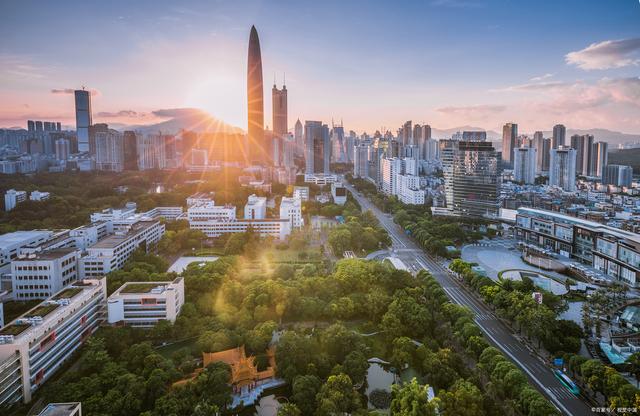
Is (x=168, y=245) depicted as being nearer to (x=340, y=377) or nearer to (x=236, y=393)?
(x=236, y=393)

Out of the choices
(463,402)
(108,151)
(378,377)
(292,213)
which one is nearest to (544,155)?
(292,213)

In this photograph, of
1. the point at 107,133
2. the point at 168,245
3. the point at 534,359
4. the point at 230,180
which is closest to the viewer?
the point at 534,359

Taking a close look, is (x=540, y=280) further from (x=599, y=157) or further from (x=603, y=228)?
(x=599, y=157)

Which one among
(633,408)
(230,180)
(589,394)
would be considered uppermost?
(230,180)

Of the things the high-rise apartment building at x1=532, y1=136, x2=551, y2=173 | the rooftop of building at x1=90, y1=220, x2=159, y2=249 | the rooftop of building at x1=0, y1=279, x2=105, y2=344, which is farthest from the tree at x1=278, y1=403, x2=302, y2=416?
the high-rise apartment building at x1=532, y1=136, x2=551, y2=173

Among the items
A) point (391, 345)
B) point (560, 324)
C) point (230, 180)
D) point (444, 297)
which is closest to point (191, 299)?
point (391, 345)

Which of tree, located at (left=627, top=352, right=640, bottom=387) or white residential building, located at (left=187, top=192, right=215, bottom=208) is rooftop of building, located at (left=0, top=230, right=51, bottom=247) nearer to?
white residential building, located at (left=187, top=192, right=215, bottom=208)
